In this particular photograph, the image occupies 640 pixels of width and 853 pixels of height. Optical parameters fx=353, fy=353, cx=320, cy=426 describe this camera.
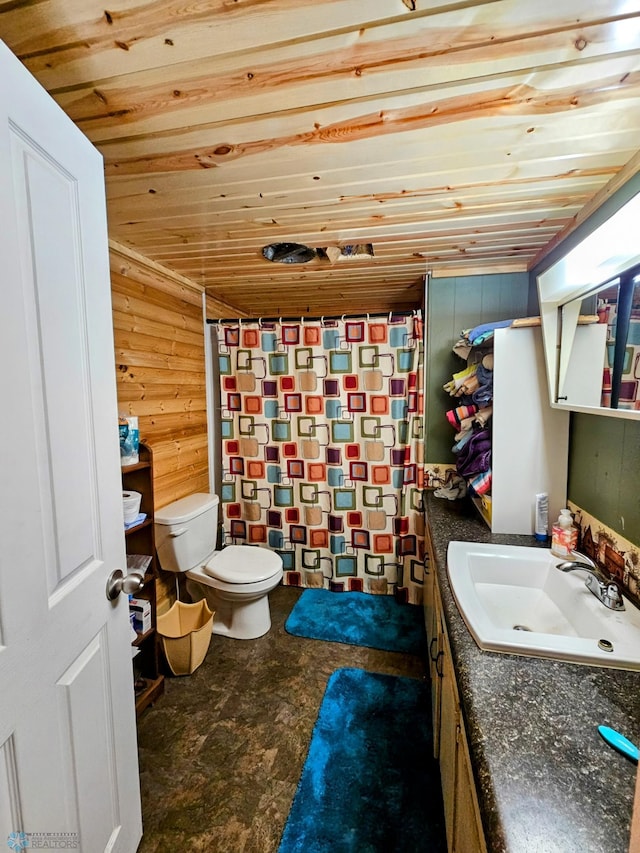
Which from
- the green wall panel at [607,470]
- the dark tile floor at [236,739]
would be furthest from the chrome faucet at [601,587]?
the dark tile floor at [236,739]

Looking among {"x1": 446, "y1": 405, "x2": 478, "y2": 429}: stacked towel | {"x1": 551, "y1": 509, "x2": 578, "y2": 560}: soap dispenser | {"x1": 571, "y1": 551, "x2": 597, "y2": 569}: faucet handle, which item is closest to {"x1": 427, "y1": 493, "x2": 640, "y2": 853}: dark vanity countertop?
{"x1": 571, "y1": 551, "x2": 597, "y2": 569}: faucet handle

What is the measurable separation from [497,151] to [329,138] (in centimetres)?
54

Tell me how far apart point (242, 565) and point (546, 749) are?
5.67 feet

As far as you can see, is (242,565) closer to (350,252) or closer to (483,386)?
(483,386)

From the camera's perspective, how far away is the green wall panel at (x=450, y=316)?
2088 mm

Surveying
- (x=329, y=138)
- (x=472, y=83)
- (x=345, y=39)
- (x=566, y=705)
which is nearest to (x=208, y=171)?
(x=329, y=138)

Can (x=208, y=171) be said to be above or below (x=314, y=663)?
above

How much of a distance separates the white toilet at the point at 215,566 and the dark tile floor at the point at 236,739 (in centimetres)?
13

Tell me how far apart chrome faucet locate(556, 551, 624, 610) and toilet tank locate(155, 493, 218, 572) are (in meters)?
1.76

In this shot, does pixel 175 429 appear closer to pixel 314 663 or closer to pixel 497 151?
pixel 314 663

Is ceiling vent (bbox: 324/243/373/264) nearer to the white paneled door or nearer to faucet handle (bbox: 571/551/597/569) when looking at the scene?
the white paneled door

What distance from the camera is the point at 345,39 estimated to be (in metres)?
0.77

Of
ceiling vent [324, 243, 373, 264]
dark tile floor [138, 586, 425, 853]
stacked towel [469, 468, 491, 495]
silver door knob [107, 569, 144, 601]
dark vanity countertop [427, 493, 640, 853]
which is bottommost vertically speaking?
dark tile floor [138, 586, 425, 853]

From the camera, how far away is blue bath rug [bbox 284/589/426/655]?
6.86ft
